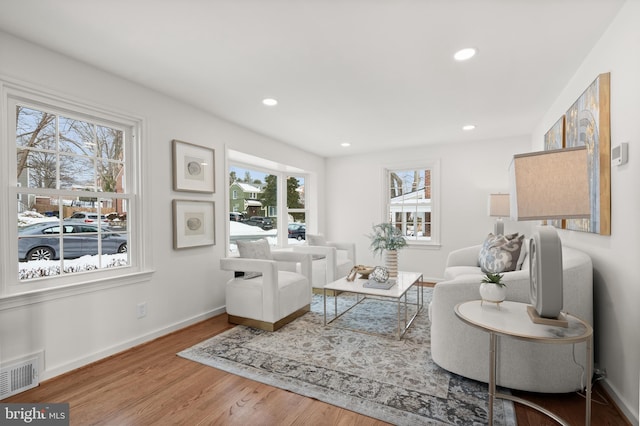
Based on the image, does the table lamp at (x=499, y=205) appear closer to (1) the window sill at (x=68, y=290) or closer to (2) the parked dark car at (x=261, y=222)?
(2) the parked dark car at (x=261, y=222)

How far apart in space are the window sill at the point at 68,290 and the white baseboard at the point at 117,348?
0.50 meters

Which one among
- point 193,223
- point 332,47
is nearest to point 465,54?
point 332,47

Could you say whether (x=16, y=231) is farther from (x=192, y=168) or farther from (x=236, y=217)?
(x=236, y=217)

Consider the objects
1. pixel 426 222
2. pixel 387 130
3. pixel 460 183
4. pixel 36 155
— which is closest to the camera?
pixel 36 155

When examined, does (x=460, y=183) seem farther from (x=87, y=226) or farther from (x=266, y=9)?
(x=87, y=226)

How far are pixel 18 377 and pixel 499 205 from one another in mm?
5060

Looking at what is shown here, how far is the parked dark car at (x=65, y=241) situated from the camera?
218cm

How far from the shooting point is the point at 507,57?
2334 millimetres

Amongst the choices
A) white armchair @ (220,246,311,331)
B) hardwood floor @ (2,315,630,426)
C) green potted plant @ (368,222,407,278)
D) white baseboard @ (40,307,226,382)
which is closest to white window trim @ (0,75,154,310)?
white baseboard @ (40,307,226,382)

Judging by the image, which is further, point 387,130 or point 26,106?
point 387,130

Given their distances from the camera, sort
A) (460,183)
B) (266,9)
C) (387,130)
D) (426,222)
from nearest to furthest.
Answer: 1. (266,9)
2. (387,130)
3. (460,183)
4. (426,222)

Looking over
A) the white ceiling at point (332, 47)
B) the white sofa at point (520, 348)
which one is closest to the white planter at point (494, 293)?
the white sofa at point (520, 348)

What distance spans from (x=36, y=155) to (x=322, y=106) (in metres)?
2.48

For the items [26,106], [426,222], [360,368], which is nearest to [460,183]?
[426,222]
